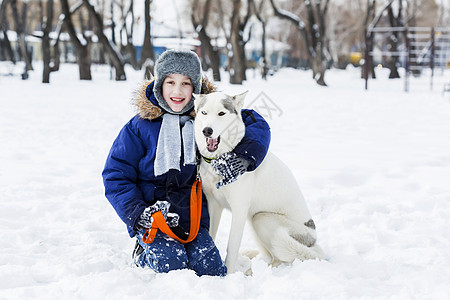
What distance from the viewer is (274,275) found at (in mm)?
2799

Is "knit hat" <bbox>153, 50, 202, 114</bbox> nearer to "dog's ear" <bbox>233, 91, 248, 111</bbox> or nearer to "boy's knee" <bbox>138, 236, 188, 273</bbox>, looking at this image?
"dog's ear" <bbox>233, 91, 248, 111</bbox>

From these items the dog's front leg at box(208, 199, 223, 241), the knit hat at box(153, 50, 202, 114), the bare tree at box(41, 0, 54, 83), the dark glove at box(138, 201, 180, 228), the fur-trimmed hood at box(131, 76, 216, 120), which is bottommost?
the dog's front leg at box(208, 199, 223, 241)

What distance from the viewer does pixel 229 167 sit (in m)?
2.79

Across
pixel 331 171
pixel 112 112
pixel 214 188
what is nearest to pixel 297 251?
pixel 214 188

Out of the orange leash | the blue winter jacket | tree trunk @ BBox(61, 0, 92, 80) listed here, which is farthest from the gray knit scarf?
tree trunk @ BBox(61, 0, 92, 80)

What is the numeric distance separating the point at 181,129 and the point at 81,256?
3.65ft

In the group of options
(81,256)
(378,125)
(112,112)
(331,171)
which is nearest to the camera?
(81,256)

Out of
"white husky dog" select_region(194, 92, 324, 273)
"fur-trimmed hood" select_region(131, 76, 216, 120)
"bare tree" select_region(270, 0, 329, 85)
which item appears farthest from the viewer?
"bare tree" select_region(270, 0, 329, 85)

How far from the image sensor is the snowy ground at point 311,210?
2584 millimetres

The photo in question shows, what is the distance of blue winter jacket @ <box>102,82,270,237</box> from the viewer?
9.68 feet

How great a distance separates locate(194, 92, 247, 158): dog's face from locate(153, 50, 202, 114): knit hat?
260 mm

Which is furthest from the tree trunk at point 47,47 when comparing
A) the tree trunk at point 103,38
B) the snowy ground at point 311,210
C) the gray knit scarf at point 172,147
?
the gray knit scarf at point 172,147

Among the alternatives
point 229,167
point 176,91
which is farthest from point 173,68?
point 229,167

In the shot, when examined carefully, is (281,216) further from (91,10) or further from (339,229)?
(91,10)
